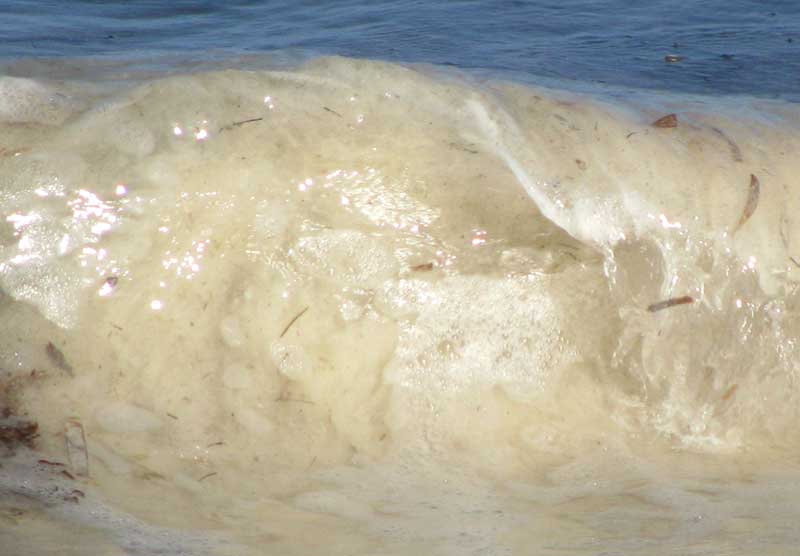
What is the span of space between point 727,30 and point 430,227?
3.01 meters

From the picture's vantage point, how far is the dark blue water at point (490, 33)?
3.41 m

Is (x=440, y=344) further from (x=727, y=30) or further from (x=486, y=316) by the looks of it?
(x=727, y=30)

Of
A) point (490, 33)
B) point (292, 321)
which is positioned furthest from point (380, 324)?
point (490, 33)

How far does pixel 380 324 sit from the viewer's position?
167 cm

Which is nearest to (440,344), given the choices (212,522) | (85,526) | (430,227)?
(430,227)

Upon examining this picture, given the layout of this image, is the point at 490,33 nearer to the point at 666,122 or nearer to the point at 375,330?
the point at 666,122

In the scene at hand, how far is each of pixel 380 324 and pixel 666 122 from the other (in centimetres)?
76

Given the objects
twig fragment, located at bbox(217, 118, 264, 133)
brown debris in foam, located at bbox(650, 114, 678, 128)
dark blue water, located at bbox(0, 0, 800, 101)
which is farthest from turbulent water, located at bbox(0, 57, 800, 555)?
dark blue water, located at bbox(0, 0, 800, 101)

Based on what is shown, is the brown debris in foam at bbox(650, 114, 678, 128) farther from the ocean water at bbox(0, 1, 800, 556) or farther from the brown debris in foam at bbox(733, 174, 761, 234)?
the brown debris in foam at bbox(733, 174, 761, 234)

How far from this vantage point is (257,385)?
63.7 inches

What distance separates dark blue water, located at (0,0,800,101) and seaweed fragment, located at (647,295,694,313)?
4.93 ft

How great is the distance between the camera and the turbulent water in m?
1.61

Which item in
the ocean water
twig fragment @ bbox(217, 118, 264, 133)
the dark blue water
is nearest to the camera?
the ocean water

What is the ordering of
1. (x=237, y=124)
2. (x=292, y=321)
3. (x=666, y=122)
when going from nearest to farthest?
(x=292, y=321)
(x=237, y=124)
(x=666, y=122)
